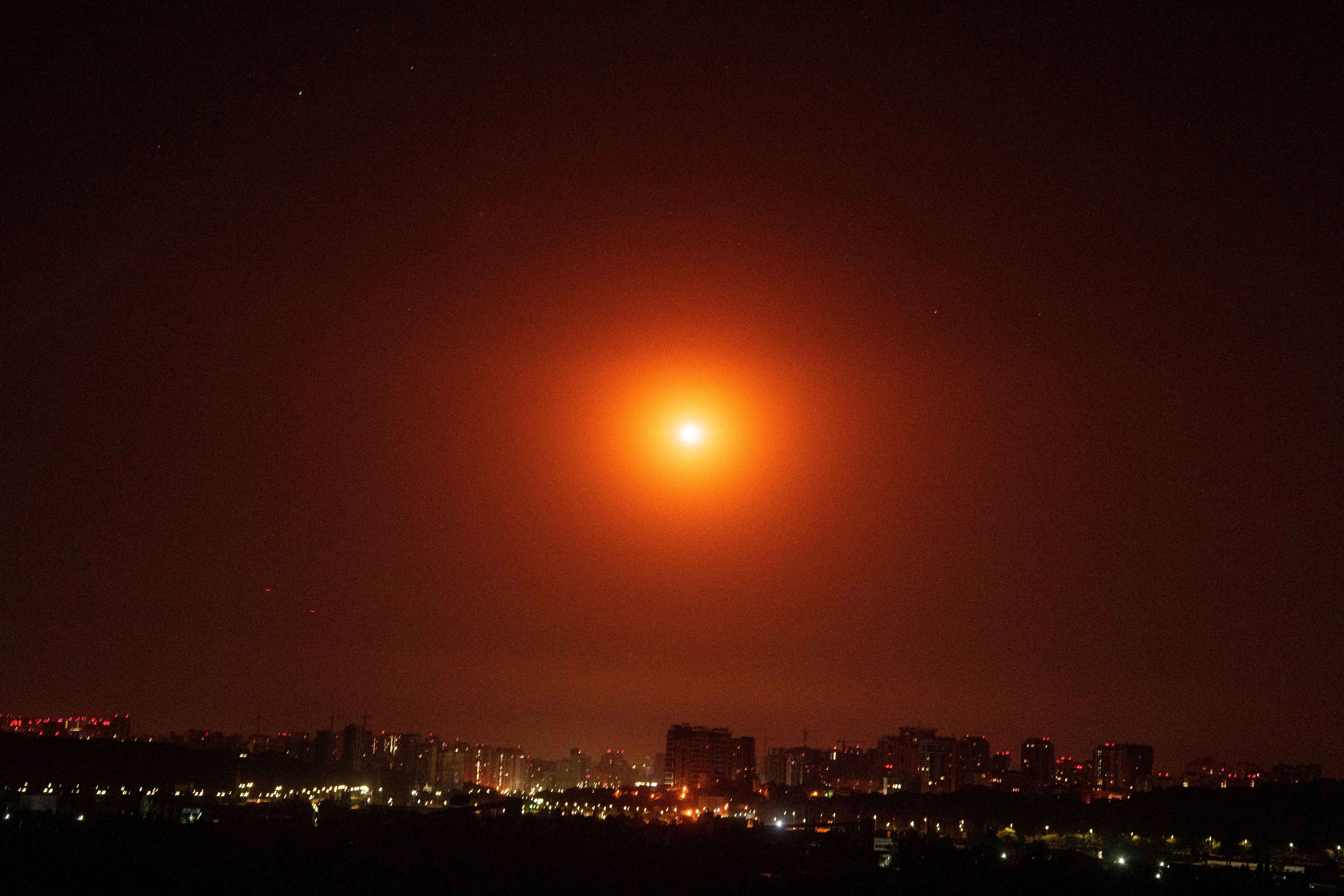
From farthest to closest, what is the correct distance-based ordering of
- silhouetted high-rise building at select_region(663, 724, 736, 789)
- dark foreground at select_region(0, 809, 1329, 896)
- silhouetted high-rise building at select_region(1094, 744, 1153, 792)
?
silhouetted high-rise building at select_region(663, 724, 736, 789) < silhouetted high-rise building at select_region(1094, 744, 1153, 792) < dark foreground at select_region(0, 809, 1329, 896)

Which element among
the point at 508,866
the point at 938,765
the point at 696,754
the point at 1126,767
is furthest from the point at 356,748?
the point at 508,866

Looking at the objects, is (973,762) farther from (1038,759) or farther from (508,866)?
(508,866)

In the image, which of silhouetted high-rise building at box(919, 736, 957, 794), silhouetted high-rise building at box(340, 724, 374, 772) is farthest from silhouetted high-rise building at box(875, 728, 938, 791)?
silhouetted high-rise building at box(340, 724, 374, 772)

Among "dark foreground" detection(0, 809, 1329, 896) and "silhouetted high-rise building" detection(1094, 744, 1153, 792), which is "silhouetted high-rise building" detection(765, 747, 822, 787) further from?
"dark foreground" detection(0, 809, 1329, 896)

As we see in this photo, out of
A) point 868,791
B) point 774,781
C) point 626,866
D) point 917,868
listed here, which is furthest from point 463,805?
point 774,781

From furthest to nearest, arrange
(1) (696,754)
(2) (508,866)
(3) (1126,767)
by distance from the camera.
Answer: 1. (1) (696,754)
2. (3) (1126,767)
3. (2) (508,866)

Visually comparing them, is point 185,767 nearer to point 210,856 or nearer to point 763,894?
point 210,856

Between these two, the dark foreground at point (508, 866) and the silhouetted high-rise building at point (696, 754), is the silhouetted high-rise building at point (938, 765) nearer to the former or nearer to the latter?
the silhouetted high-rise building at point (696, 754)
